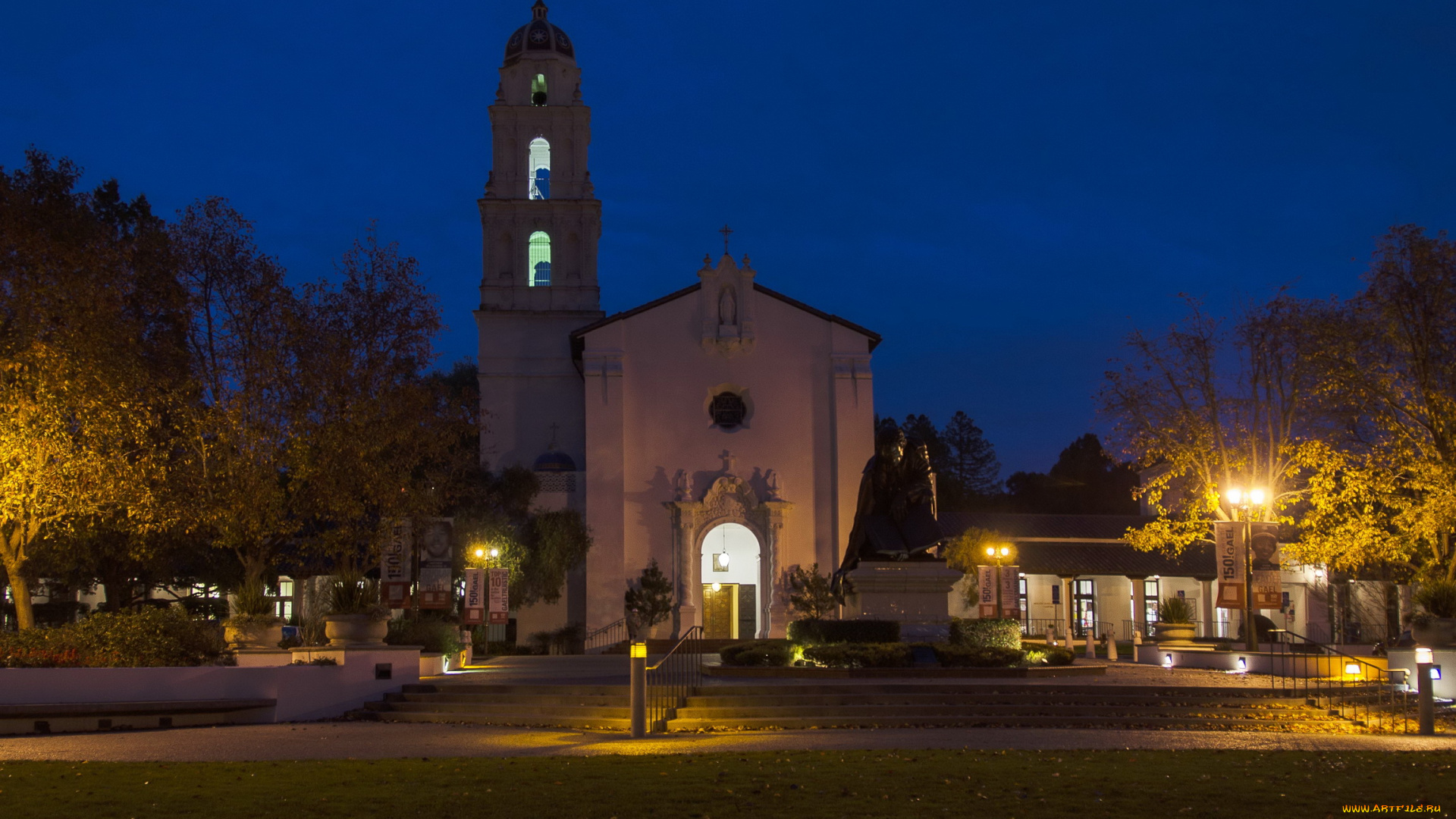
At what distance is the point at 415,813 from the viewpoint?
945 cm

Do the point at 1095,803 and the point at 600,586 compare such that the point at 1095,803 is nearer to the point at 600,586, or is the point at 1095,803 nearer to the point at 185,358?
the point at 185,358

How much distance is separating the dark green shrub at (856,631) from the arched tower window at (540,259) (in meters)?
28.1

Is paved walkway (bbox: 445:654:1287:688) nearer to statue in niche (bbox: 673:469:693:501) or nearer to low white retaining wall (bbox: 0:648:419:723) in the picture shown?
low white retaining wall (bbox: 0:648:419:723)

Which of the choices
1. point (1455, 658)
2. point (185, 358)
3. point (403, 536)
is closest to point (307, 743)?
point (403, 536)

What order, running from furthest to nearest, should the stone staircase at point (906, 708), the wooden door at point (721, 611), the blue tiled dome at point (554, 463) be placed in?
the blue tiled dome at point (554, 463), the wooden door at point (721, 611), the stone staircase at point (906, 708)

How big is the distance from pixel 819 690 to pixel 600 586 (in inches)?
939

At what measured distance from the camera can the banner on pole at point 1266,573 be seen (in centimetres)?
2439

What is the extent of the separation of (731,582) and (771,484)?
4.00 m

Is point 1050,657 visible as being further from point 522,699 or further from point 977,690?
point 522,699

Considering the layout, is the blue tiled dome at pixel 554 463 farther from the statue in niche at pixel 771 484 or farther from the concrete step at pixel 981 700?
the concrete step at pixel 981 700

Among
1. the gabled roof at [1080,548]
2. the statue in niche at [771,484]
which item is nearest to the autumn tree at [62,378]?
the statue in niche at [771,484]

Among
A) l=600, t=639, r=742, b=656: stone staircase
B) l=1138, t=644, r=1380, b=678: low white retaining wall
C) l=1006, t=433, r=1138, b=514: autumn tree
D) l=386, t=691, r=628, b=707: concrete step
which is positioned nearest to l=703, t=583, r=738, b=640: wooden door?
l=600, t=639, r=742, b=656: stone staircase

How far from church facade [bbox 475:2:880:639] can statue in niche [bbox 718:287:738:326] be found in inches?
1.5

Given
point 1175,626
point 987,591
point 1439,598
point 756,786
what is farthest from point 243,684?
point 1175,626
